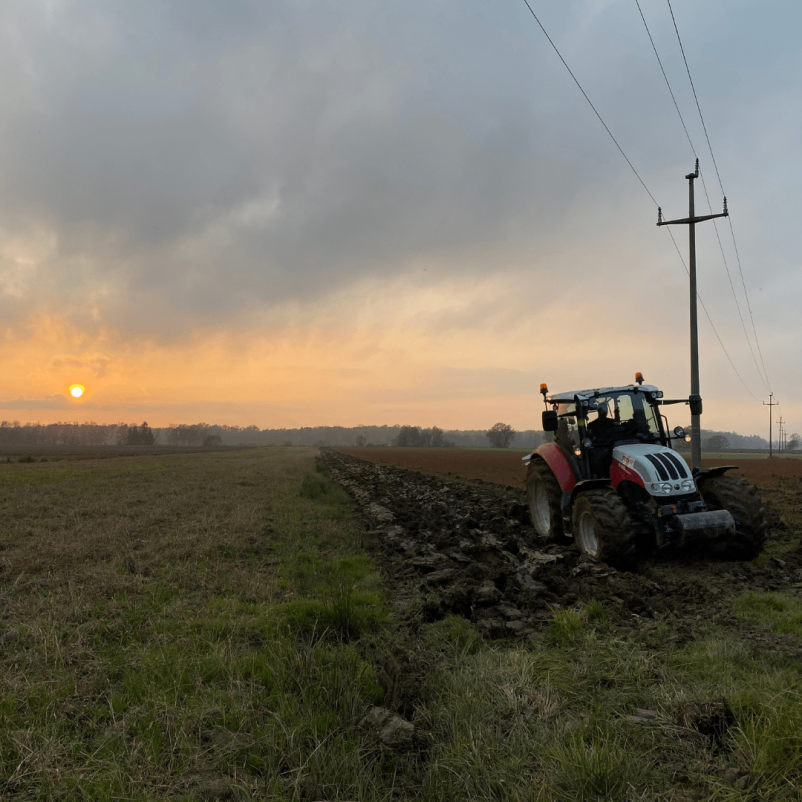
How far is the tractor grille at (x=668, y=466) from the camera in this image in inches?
290

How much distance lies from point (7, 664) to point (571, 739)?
4498mm

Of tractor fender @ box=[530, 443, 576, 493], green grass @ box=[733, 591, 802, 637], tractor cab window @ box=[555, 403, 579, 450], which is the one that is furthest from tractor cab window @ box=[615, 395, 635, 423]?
green grass @ box=[733, 591, 802, 637]

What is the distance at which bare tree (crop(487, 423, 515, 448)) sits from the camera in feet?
468

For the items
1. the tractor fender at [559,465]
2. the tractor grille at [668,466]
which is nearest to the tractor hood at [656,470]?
the tractor grille at [668,466]

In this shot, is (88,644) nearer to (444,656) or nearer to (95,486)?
(444,656)

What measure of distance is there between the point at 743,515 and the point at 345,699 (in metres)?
6.58

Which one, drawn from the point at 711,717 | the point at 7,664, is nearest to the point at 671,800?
the point at 711,717

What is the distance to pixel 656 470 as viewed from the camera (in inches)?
290

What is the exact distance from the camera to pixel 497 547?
8500mm

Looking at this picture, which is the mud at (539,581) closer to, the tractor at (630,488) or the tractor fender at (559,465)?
the tractor at (630,488)

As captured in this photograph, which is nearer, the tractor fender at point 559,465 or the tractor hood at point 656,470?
the tractor hood at point 656,470

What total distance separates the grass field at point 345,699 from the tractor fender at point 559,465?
335 cm

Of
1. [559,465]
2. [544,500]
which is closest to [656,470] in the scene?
[559,465]

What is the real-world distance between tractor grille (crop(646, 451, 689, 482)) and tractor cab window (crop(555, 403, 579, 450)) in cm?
158
